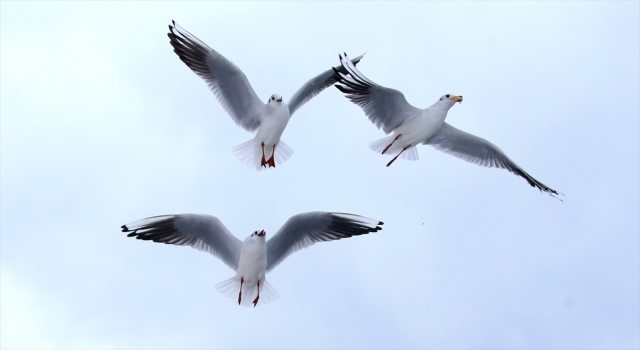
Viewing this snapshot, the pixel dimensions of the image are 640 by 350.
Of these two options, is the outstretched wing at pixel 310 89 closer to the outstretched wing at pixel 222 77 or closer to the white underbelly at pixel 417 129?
the outstretched wing at pixel 222 77

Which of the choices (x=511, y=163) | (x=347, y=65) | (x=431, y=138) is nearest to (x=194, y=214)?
(x=347, y=65)

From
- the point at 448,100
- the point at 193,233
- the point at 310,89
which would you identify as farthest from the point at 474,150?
the point at 193,233

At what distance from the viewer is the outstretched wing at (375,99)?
33.3ft

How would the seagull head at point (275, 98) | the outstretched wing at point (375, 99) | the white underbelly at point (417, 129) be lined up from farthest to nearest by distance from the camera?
the seagull head at point (275, 98) → the white underbelly at point (417, 129) → the outstretched wing at point (375, 99)

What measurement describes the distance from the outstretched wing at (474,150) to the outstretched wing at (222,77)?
7.49 ft

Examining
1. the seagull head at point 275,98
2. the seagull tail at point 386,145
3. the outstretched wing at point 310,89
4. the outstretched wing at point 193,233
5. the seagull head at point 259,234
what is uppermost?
the outstretched wing at point 310,89

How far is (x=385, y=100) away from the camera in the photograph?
10.4 metres

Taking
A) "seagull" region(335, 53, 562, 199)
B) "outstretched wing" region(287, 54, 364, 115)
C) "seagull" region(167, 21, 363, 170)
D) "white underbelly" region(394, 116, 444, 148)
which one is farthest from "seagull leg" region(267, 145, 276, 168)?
"white underbelly" region(394, 116, 444, 148)

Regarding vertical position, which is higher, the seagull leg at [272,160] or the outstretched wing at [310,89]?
the outstretched wing at [310,89]

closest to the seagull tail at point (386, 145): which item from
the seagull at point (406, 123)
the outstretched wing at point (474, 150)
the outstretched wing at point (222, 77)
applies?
the seagull at point (406, 123)

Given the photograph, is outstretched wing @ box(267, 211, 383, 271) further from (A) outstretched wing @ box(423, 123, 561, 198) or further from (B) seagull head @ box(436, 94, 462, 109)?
(A) outstretched wing @ box(423, 123, 561, 198)

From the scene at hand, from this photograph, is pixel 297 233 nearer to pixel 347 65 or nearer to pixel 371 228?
pixel 371 228

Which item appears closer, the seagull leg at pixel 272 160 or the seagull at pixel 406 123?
the seagull at pixel 406 123

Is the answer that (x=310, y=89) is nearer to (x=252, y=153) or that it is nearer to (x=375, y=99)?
(x=252, y=153)
